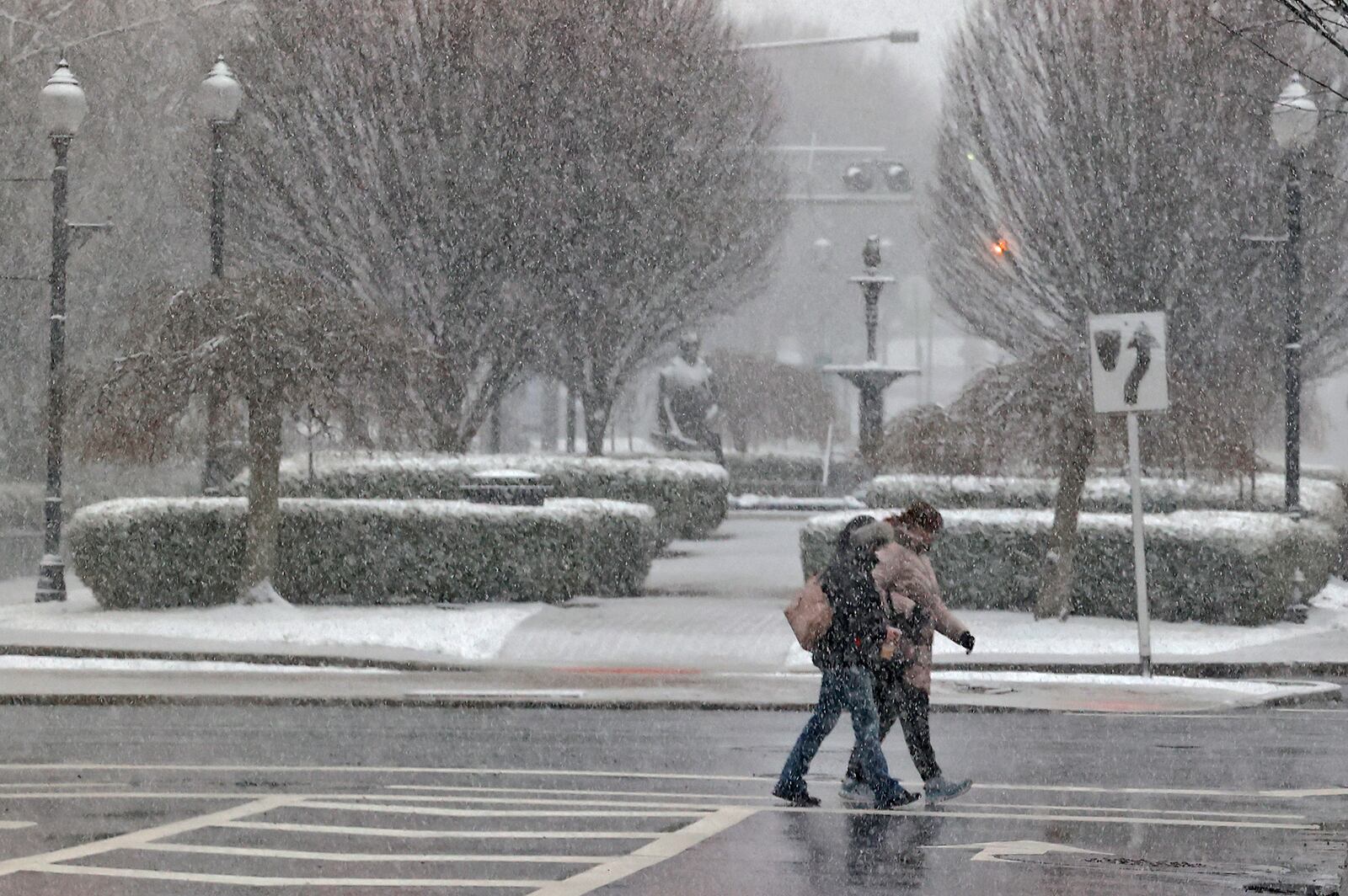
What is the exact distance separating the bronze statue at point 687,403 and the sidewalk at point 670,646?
19028 mm

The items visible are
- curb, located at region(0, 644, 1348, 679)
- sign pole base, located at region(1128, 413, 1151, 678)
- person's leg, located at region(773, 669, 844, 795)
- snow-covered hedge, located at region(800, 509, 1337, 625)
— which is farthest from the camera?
snow-covered hedge, located at region(800, 509, 1337, 625)

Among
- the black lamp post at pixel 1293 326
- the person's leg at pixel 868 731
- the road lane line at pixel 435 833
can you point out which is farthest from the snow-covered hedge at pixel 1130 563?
the road lane line at pixel 435 833

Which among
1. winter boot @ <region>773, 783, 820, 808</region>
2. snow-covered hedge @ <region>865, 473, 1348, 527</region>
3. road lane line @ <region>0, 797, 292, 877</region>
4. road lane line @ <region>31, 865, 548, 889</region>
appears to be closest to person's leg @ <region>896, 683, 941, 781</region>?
winter boot @ <region>773, 783, 820, 808</region>

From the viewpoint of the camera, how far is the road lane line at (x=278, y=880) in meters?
8.15

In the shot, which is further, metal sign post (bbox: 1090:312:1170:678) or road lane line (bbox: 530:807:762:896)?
metal sign post (bbox: 1090:312:1170:678)

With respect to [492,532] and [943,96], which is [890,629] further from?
[943,96]

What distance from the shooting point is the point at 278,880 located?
825cm

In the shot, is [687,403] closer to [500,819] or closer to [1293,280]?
[1293,280]

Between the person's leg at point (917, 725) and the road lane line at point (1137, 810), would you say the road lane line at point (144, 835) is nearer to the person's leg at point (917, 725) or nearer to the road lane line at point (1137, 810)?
the person's leg at point (917, 725)

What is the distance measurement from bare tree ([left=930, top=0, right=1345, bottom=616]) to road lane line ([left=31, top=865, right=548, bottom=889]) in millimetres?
21931

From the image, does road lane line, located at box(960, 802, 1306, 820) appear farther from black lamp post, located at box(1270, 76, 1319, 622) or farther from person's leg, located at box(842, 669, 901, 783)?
black lamp post, located at box(1270, 76, 1319, 622)

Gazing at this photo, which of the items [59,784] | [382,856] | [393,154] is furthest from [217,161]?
[382,856]

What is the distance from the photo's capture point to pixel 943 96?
119 ft

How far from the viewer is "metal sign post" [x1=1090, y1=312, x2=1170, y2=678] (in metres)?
17.4
